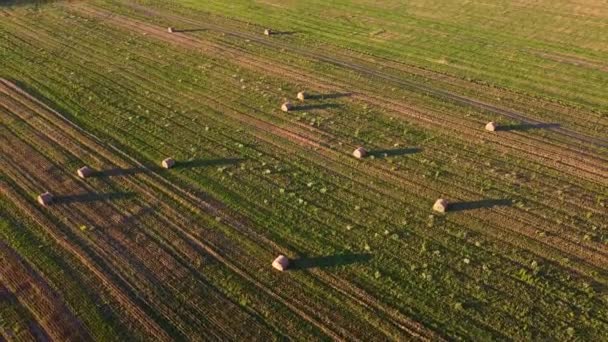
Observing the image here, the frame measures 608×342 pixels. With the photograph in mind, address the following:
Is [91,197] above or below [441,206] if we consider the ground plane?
below

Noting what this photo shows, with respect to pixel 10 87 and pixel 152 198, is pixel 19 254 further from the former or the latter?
pixel 10 87

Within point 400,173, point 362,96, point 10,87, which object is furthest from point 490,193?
point 10,87

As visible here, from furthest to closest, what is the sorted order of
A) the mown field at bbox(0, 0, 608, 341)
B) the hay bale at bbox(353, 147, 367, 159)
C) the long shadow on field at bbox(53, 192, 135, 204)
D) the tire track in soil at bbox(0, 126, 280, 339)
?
the hay bale at bbox(353, 147, 367, 159) < the long shadow on field at bbox(53, 192, 135, 204) < the mown field at bbox(0, 0, 608, 341) < the tire track in soil at bbox(0, 126, 280, 339)

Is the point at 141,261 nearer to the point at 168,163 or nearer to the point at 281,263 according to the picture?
the point at 281,263

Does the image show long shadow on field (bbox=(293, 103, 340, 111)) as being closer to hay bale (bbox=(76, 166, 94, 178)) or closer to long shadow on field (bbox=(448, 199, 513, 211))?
long shadow on field (bbox=(448, 199, 513, 211))

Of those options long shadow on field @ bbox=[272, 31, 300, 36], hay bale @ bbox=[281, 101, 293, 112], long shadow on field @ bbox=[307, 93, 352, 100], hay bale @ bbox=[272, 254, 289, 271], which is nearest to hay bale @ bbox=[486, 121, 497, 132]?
long shadow on field @ bbox=[307, 93, 352, 100]

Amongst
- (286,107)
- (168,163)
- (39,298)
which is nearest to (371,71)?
(286,107)
